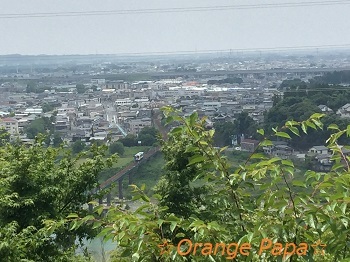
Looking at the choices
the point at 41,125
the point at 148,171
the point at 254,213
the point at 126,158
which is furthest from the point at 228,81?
the point at 254,213

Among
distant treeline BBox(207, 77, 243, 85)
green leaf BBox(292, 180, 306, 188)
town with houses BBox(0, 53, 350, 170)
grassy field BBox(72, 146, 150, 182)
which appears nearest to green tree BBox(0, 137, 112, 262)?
grassy field BBox(72, 146, 150, 182)

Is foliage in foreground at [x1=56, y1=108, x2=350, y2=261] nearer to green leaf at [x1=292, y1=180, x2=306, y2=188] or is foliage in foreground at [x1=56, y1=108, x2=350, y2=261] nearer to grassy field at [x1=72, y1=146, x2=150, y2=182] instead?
green leaf at [x1=292, y1=180, x2=306, y2=188]

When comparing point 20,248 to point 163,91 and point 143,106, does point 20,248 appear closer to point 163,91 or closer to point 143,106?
point 143,106

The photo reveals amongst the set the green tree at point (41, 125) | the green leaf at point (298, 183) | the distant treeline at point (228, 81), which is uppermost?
the green leaf at point (298, 183)

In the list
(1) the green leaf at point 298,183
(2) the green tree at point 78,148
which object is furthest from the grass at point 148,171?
(1) the green leaf at point 298,183

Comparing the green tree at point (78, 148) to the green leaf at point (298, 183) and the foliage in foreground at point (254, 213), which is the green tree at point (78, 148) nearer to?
the foliage in foreground at point (254, 213)

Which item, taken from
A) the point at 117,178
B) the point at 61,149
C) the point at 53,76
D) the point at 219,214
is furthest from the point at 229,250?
the point at 53,76

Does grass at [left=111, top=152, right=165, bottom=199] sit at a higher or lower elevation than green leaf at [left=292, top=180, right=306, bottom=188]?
lower
